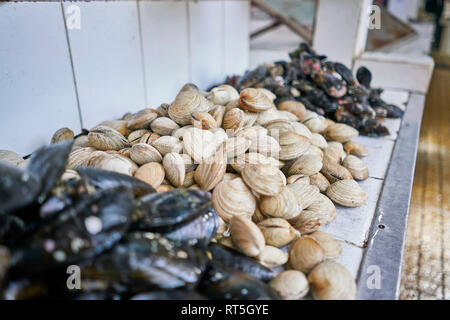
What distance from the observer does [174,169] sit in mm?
1340

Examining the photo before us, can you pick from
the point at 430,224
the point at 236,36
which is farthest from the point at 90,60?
the point at 236,36

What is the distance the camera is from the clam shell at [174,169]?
4.37 ft

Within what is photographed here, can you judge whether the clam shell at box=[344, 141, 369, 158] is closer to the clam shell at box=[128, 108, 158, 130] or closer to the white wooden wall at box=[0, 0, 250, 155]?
the clam shell at box=[128, 108, 158, 130]

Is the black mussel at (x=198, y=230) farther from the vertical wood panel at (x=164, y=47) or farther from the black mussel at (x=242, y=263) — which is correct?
the vertical wood panel at (x=164, y=47)

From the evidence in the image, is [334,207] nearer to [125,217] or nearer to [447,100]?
[125,217]

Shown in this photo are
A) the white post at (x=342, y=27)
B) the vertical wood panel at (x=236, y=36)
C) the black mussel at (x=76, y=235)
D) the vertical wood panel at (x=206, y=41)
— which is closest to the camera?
the black mussel at (x=76, y=235)

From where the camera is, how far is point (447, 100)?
5457 millimetres

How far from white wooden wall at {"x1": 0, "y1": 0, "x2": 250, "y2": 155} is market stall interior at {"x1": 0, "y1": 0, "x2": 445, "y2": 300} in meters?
0.01

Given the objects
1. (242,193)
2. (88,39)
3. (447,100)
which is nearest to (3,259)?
(242,193)

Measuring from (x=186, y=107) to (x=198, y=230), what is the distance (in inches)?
31.5

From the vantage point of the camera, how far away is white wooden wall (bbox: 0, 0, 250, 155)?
182 centimetres

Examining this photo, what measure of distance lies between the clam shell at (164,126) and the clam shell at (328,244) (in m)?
0.82

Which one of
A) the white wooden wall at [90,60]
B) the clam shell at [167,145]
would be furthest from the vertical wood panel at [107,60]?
the clam shell at [167,145]
